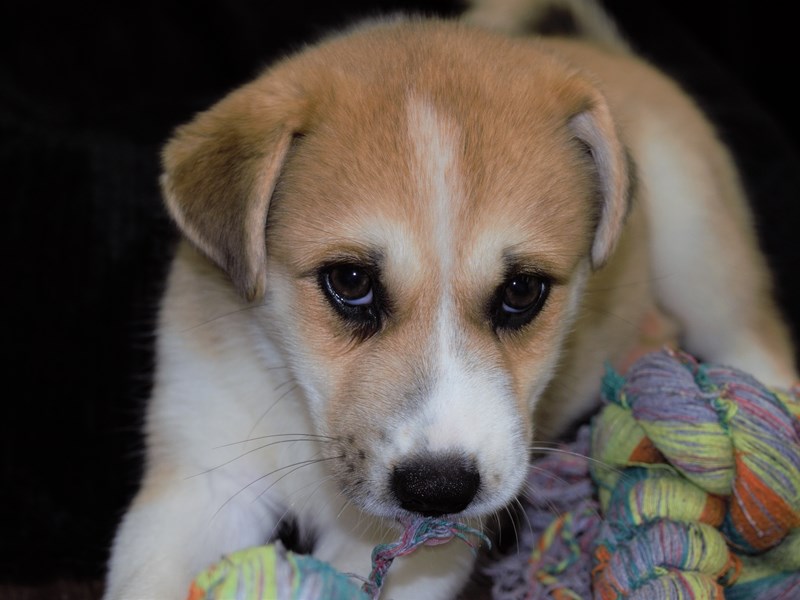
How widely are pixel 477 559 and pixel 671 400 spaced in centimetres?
67

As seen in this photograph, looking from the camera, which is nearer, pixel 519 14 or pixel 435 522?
pixel 435 522

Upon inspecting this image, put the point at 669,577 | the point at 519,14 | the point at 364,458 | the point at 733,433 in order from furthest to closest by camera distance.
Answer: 1. the point at 519,14
2. the point at 733,433
3. the point at 669,577
4. the point at 364,458

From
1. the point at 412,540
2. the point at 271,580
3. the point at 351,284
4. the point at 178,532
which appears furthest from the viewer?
the point at 178,532

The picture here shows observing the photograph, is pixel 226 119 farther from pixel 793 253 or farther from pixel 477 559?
pixel 793 253

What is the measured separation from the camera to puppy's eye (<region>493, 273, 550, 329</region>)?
2188 mm

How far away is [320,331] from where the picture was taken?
2188mm

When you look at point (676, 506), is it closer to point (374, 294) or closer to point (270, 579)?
point (374, 294)

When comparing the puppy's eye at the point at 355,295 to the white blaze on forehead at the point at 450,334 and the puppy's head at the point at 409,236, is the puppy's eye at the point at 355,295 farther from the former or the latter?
the white blaze on forehead at the point at 450,334

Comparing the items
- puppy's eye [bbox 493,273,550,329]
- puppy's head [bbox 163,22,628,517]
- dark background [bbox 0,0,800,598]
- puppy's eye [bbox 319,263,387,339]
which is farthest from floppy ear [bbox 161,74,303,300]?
dark background [bbox 0,0,800,598]

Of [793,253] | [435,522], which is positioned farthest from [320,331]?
[793,253]

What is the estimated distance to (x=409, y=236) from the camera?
2039mm

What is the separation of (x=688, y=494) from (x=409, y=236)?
0.91 metres

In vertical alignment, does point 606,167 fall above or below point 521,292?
above

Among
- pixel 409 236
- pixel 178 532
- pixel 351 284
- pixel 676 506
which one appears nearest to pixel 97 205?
pixel 178 532
